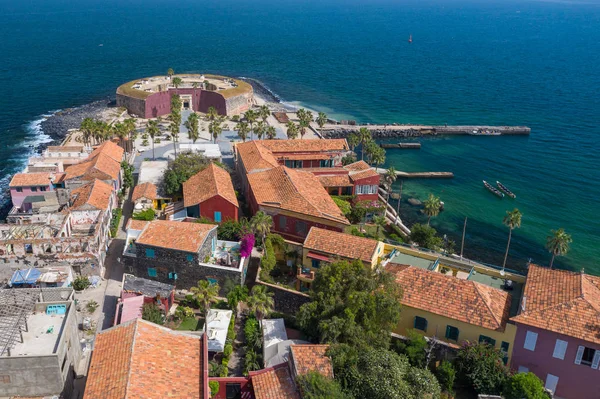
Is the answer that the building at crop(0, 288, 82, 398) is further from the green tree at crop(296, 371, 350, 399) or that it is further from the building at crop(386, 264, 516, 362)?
the building at crop(386, 264, 516, 362)

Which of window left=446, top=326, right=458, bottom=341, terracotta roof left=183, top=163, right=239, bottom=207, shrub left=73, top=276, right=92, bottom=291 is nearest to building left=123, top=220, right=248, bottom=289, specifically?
shrub left=73, top=276, right=92, bottom=291

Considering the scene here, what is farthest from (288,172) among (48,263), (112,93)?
(112,93)

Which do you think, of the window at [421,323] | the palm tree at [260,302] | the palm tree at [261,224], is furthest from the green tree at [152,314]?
the window at [421,323]

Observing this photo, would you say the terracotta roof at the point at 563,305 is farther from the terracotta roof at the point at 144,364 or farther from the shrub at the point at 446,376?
the terracotta roof at the point at 144,364

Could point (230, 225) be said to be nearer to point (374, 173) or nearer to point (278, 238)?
point (278, 238)

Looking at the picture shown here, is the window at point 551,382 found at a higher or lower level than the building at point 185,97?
lower

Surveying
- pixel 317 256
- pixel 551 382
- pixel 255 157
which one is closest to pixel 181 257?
pixel 317 256
